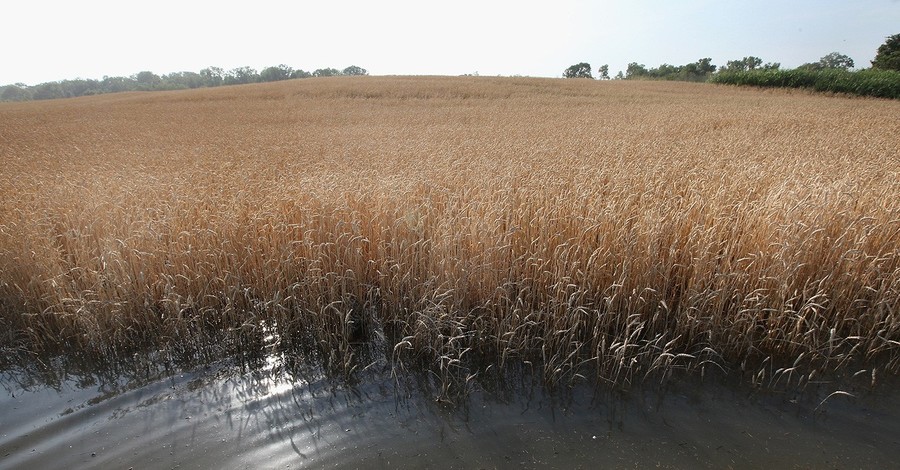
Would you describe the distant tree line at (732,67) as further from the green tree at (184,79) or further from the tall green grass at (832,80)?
the green tree at (184,79)

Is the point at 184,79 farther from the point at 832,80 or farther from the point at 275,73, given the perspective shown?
the point at 832,80

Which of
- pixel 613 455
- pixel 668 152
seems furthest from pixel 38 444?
pixel 668 152

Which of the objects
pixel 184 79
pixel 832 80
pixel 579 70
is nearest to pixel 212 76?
pixel 184 79

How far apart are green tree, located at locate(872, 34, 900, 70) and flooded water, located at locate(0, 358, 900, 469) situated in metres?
53.4

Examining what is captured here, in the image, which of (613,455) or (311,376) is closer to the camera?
(613,455)

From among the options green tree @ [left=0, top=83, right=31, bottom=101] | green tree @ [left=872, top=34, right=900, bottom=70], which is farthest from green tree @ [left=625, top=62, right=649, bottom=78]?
green tree @ [left=0, top=83, right=31, bottom=101]

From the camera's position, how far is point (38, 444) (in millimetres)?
3117

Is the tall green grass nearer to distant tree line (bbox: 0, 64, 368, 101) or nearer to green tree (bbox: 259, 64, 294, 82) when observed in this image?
distant tree line (bbox: 0, 64, 368, 101)

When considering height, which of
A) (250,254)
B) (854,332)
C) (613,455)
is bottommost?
(613,455)

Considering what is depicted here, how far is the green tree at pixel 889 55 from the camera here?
134 feet

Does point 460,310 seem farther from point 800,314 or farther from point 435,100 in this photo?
point 435,100

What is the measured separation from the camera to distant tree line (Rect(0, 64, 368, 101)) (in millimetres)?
98537

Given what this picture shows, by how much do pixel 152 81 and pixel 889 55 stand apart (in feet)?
479

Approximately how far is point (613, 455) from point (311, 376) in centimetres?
227
